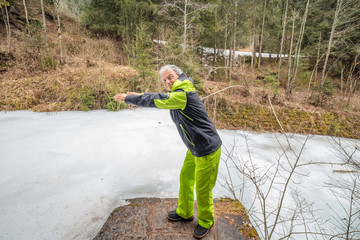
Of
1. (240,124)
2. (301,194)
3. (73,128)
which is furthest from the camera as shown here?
(240,124)

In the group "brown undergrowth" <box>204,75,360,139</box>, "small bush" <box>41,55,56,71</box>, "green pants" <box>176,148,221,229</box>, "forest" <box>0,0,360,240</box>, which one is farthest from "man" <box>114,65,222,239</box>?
"small bush" <box>41,55,56,71</box>

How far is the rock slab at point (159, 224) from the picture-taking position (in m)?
1.91

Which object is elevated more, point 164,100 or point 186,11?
point 186,11

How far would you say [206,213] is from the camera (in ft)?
6.17

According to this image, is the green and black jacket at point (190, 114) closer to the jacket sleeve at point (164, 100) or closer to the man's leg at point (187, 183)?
the jacket sleeve at point (164, 100)

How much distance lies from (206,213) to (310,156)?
4.87 m

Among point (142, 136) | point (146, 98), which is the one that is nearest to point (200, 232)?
point (146, 98)

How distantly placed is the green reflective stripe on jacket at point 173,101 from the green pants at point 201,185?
2.11 feet

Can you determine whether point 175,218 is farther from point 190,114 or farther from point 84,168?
point 84,168

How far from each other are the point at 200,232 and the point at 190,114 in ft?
4.70

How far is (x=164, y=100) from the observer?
5.06 ft

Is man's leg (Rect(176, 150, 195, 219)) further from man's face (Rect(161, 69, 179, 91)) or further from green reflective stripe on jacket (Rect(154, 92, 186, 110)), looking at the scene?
man's face (Rect(161, 69, 179, 91))

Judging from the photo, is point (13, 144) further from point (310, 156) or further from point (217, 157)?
point (310, 156)

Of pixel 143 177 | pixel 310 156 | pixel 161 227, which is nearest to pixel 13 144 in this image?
pixel 143 177
